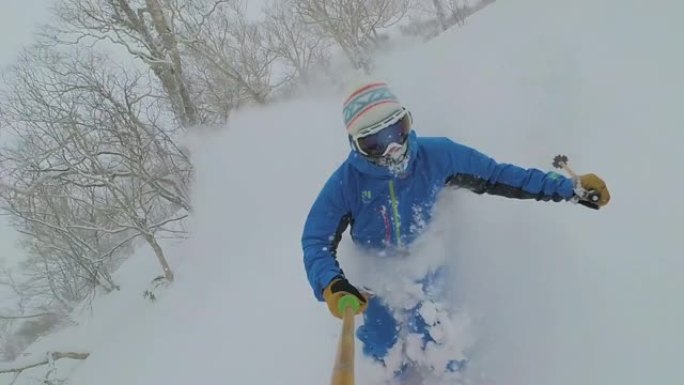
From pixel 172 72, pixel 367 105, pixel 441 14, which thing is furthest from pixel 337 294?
pixel 441 14

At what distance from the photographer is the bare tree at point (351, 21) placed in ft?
63.3

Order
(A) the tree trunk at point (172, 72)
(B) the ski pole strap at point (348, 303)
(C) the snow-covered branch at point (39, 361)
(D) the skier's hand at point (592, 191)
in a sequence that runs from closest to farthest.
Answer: (B) the ski pole strap at point (348, 303) → (D) the skier's hand at point (592, 191) → (C) the snow-covered branch at point (39, 361) → (A) the tree trunk at point (172, 72)

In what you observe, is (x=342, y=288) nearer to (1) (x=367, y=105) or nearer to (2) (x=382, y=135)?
(2) (x=382, y=135)

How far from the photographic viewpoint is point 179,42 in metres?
15.5

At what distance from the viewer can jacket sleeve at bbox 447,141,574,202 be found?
2336mm

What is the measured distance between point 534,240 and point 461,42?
9024 millimetres

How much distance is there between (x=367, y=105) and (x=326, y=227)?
0.61m

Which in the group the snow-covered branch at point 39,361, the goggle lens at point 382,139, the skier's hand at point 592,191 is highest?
the goggle lens at point 382,139

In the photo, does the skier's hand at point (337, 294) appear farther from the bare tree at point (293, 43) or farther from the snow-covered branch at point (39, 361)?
the bare tree at point (293, 43)

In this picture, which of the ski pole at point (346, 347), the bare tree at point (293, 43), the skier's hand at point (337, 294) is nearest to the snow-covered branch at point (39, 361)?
the skier's hand at point (337, 294)

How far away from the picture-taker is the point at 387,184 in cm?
233

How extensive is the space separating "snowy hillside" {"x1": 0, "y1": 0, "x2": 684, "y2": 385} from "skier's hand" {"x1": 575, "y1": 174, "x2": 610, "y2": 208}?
677 mm

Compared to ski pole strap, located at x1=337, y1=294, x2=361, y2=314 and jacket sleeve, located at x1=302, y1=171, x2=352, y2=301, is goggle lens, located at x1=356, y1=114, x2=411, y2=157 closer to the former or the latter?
jacket sleeve, located at x1=302, y1=171, x2=352, y2=301

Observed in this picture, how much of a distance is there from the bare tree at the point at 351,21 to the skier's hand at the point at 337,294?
1673cm
